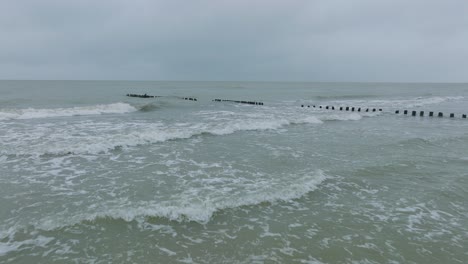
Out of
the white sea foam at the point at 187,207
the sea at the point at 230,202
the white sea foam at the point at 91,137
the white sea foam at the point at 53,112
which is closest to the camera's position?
the sea at the point at 230,202

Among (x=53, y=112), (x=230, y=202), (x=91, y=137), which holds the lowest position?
(x=230, y=202)

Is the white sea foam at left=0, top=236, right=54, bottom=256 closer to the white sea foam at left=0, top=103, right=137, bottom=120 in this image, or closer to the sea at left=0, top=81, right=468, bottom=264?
the sea at left=0, top=81, right=468, bottom=264

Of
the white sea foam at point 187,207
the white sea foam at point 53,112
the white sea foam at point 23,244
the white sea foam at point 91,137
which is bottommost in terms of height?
the white sea foam at point 23,244

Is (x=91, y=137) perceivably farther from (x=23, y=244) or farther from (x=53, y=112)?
(x=53, y=112)

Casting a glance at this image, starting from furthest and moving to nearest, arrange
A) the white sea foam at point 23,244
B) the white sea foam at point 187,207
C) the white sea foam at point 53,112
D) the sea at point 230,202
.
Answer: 1. the white sea foam at point 53,112
2. the white sea foam at point 187,207
3. the sea at point 230,202
4. the white sea foam at point 23,244

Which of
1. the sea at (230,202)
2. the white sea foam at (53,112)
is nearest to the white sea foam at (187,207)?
the sea at (230,202)

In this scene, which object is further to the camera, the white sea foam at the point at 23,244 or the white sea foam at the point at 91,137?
the white sea foam at the point at 91,137

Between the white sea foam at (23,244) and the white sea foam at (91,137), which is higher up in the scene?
the white sea foam at (91,137)

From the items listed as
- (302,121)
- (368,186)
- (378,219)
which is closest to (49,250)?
(378,219)

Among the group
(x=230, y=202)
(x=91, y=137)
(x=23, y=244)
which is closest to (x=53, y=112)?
(x=91, y=137)

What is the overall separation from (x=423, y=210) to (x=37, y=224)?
349 inches

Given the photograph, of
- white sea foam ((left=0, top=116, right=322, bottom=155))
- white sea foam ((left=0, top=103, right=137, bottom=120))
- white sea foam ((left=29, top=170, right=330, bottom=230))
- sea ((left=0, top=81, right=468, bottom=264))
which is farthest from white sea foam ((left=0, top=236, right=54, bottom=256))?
white sea foam ((left=0, top=103, right=137, bottom=120))

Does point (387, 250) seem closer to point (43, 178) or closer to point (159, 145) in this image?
point (43, 178)

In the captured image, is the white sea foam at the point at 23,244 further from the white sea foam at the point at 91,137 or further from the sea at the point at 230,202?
the white sea foam at the point at 91,137
